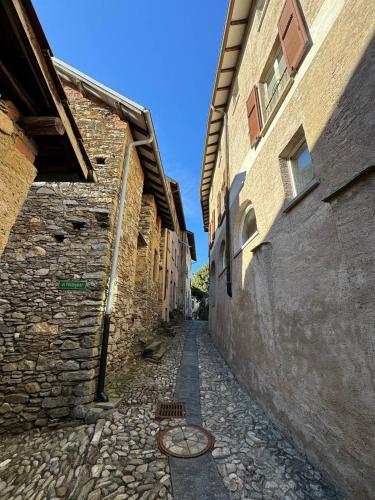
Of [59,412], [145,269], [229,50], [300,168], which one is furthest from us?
[145,269]

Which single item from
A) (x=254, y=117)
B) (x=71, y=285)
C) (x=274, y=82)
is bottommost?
(x=71, y=285)

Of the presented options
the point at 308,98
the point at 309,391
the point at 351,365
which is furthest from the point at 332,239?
the point at 308,98

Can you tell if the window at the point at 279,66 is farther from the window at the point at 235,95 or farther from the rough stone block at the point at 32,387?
the rough stone block at the point at 32,387

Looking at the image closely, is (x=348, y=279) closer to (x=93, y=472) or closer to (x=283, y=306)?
(x=283, y=306)

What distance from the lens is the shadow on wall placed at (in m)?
1.96

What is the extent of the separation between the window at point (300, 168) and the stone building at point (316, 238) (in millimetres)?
18

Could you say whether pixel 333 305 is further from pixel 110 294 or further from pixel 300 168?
pixel 110 294

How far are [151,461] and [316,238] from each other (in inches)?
136

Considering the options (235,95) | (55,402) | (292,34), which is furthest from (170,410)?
(235,95)

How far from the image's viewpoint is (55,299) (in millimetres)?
4082

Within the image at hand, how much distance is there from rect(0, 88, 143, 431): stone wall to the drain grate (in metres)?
1.26

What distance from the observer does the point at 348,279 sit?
212 centimetres

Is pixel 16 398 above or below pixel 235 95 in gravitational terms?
below

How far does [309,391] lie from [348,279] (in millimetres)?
1526
